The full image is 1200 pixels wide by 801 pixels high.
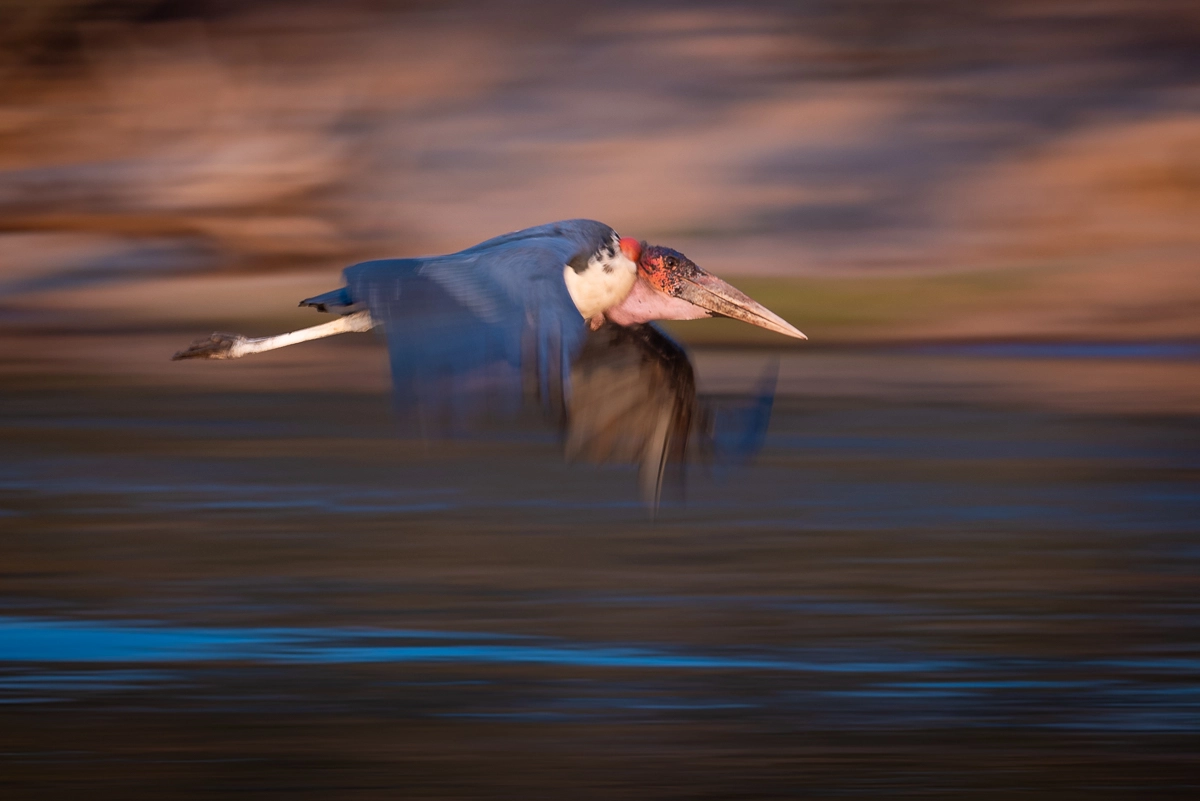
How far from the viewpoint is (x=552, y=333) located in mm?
5801

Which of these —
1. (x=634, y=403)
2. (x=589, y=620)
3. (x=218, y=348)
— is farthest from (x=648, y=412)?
(x=218, y=348)

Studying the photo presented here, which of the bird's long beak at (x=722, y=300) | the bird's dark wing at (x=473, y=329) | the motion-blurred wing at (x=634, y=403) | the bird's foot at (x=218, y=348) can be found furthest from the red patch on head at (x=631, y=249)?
the bird's foot at (x=218, y=348)

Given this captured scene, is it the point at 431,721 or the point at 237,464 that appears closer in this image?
the point at 431,721

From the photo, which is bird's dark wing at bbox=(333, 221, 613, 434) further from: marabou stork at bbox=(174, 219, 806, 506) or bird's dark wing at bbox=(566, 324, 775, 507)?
bird's dark wing at bbox=(566, 324, 775, 507)

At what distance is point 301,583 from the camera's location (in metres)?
6.86

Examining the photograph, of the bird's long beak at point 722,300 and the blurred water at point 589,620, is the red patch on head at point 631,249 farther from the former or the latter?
the blurred water at point 589,620

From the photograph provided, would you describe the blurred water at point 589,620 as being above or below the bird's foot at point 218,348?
below

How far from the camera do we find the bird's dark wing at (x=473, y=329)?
562 centimetres

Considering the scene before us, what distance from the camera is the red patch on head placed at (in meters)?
7.45

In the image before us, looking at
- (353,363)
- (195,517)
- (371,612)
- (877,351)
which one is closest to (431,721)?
(371,612)

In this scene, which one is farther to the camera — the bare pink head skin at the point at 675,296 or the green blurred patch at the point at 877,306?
the green blurred patch at the point at 877,306

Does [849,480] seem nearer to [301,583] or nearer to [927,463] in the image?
[927,463]

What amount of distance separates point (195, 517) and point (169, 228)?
11101 millimetres

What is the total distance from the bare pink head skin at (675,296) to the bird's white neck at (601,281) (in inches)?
1.7
